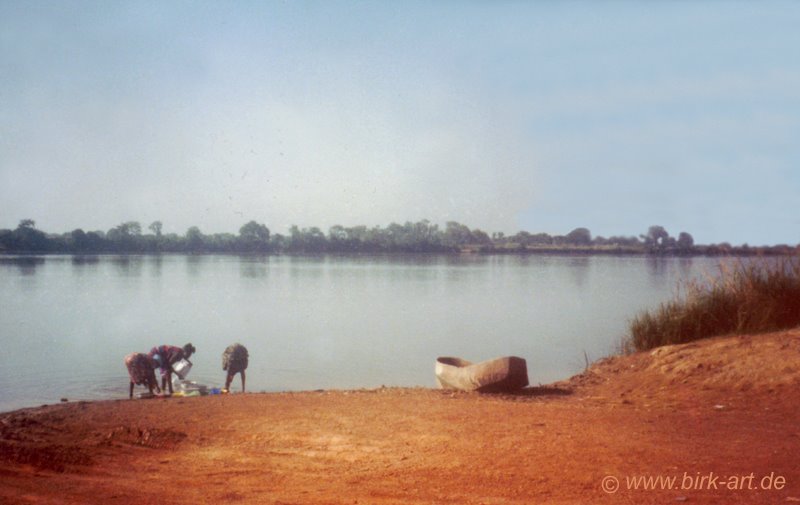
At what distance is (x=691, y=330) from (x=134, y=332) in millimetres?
21607

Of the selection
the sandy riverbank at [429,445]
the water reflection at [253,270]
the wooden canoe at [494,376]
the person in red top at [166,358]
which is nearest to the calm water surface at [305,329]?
the person in red top at [166,358]

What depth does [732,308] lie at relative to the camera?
1509 centimetres

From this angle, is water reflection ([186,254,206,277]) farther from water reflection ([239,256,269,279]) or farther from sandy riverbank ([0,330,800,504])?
sandy riverbank ([0,330,800,504])

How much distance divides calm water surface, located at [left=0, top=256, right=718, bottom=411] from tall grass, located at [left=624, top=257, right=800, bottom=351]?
1.14 m

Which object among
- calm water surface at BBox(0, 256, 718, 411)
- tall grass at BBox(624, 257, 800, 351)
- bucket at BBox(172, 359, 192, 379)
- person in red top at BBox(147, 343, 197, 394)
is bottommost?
calm water surface at BBox(0, 256, 718, 411)

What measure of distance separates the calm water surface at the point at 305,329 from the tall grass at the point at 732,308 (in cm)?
114

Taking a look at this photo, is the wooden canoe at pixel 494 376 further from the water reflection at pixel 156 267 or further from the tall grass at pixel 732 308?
the water reflection at pixel 156 267

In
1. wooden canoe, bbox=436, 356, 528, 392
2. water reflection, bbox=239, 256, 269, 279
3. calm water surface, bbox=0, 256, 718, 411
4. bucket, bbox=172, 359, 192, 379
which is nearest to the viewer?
wooden canoe, bbox=436, 356, 528, 392

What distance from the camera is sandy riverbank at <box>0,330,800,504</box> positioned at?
6297mm

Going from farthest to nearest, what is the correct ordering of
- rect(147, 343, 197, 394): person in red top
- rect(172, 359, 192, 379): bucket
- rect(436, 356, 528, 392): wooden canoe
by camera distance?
rect(172, 359, 192, 379): bucket → rect(147, 343, 197, 394): person in red top → rect(436, 356, 528, 392): wooden canoe

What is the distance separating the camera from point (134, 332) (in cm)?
2881

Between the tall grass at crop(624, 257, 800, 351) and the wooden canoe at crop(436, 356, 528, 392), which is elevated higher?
the tall grass at crop(624, 257, 800, 351)

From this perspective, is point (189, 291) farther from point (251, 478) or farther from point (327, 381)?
point (251, 478)

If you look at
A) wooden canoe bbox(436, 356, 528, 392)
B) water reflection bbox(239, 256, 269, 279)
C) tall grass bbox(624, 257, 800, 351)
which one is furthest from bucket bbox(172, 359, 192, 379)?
water reflection bbox(239, 256, 269, 279)
